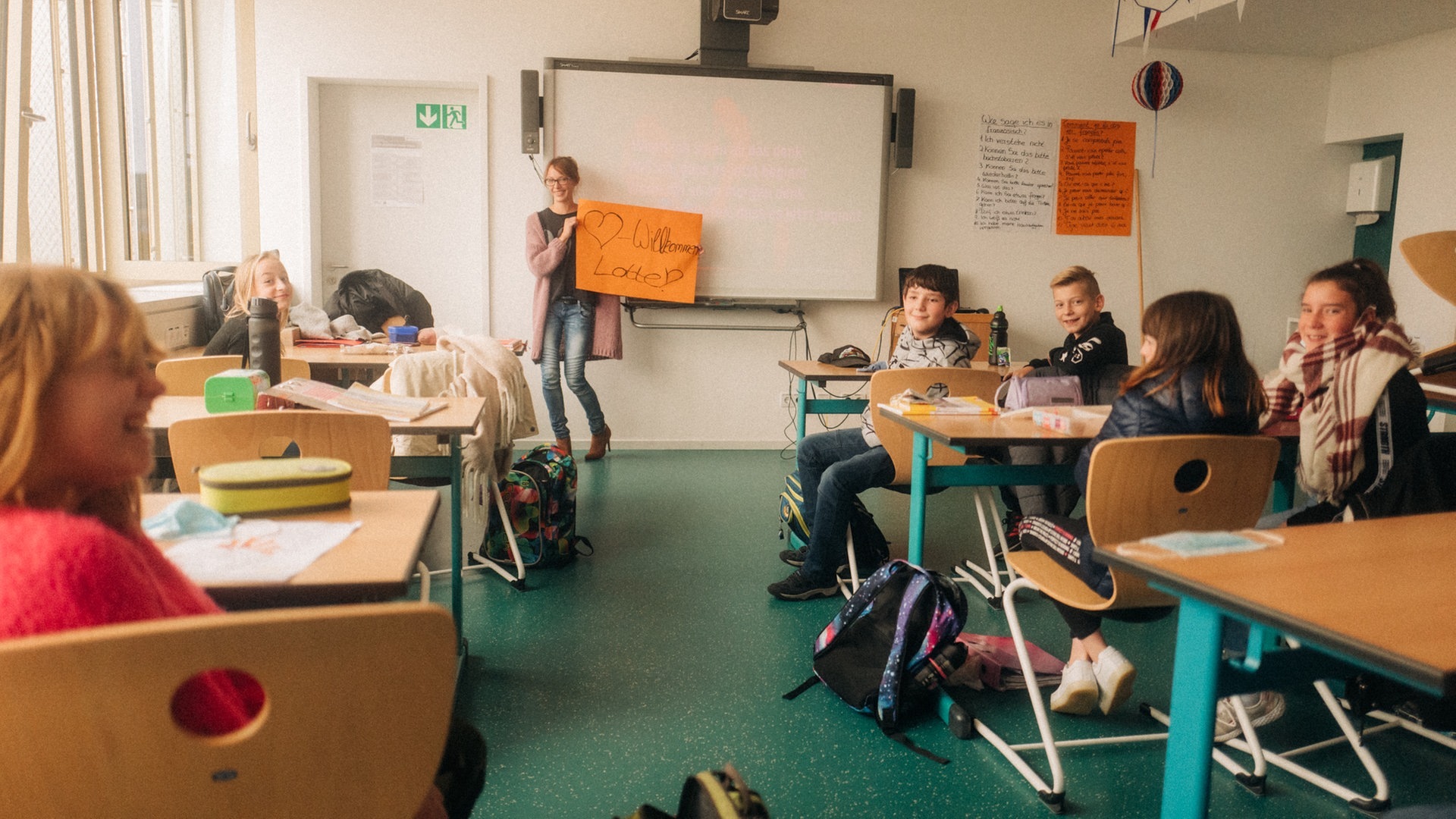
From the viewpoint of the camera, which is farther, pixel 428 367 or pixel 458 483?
pixel 428 367

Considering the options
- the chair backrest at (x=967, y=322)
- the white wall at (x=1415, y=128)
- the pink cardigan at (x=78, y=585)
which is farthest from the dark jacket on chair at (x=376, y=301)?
the white wall at (x=1415, y=128)

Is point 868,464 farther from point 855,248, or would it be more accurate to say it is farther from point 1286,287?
point 1286,287

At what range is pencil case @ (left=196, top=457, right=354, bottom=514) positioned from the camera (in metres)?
1.40

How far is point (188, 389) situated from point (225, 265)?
2.18m

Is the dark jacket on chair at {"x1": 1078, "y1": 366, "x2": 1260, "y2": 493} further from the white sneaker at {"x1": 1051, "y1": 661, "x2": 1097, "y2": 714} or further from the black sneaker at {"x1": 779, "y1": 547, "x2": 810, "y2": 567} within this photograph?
the black sneaker at {"x1": 779, "y1": 547, "x2": 810, "y2": 567}

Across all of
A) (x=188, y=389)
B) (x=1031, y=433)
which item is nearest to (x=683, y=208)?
(x=188, y=389)

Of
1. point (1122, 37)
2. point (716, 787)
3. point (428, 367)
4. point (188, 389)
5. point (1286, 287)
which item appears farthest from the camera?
point (1286, 287)

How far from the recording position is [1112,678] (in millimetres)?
2229

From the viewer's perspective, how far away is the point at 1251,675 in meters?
1.18

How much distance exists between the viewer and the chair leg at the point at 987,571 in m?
3.14

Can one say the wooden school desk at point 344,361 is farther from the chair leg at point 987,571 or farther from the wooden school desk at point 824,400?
the chair leg at point 987,571

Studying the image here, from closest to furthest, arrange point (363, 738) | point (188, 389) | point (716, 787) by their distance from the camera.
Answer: point (363, 738) → point (716, 787) → point (188, 389)

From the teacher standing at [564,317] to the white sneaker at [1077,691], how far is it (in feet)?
11.0

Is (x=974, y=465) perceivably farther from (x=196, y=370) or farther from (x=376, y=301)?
(x=376, y=301)
